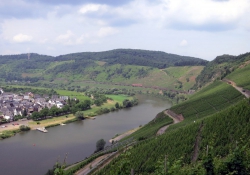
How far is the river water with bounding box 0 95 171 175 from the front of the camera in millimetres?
33875

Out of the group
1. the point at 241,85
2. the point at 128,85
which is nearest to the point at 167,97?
the point at 128,85

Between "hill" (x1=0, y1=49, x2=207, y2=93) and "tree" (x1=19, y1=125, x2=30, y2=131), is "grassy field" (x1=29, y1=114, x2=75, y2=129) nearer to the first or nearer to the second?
"tree" (x1=19, y1=125, x2=30, y2=131)

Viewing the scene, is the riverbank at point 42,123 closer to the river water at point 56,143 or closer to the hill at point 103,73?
the river water at point 56,143

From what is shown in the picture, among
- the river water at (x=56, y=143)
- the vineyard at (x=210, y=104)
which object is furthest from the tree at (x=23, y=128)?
A: the vineyard at (x=210, y=104)

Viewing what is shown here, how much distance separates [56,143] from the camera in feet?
139

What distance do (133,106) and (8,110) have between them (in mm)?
34208

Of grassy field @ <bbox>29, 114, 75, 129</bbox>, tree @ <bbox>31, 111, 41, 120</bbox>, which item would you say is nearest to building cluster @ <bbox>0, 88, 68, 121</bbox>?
tree @ <bbox>31, 111, 41, 120</bbox>

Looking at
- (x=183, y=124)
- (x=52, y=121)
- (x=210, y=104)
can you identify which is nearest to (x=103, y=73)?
(x=52, y=121)

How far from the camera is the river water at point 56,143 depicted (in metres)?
33.9

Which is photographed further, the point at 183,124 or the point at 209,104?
the point at 209,104

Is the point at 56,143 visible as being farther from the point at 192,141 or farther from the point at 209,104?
the point at 209,104

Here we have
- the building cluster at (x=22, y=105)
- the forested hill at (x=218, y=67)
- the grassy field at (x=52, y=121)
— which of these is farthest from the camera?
the forested hill at (x=218, y=67)

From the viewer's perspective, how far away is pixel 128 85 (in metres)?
129

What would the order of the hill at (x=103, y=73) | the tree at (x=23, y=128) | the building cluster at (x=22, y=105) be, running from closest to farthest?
the tree at (x=23, y=128)
the building cluster at (x=22, y=105)
the hill at (x=103, y=73)
